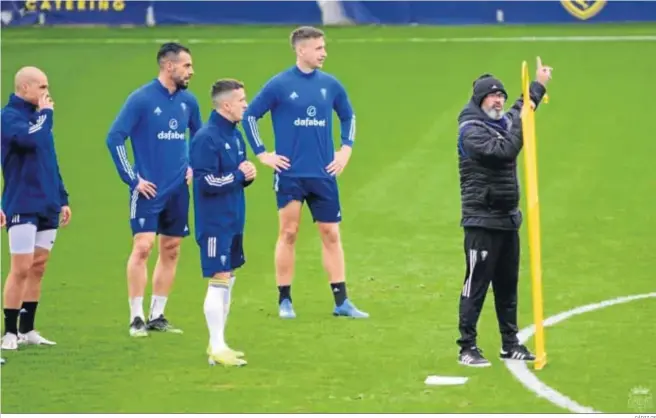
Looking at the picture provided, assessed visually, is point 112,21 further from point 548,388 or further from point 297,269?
point 548,388

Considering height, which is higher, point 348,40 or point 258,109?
point 348,40

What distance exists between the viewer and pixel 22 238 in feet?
45.3

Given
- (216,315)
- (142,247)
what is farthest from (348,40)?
(216,315)

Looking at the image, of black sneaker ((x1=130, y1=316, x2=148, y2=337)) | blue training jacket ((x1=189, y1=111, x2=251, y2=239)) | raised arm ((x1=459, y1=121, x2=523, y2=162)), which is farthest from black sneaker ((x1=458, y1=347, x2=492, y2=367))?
black sneaker ((x1=130, y1=316, x2=148, y2=337))

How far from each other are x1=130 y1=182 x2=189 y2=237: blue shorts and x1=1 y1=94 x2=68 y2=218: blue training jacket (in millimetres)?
802

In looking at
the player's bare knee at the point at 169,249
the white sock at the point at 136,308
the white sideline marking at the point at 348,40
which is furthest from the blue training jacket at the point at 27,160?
the white sideline marking at the point at 348,40

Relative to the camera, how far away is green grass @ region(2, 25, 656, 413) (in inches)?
497

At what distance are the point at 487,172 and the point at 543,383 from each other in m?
1.65

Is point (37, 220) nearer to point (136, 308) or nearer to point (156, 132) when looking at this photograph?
point (136, 308)

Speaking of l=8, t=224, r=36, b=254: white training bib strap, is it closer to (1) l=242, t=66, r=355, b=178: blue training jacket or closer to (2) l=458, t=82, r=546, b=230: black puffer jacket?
(1) l=242, t=66, r=355, b=178: blue training jacket

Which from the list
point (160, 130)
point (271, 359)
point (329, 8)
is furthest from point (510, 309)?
point (329, 8)

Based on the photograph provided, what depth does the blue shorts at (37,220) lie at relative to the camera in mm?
13836

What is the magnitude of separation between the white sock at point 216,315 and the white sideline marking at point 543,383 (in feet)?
7.35

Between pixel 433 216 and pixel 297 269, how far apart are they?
306 cm
